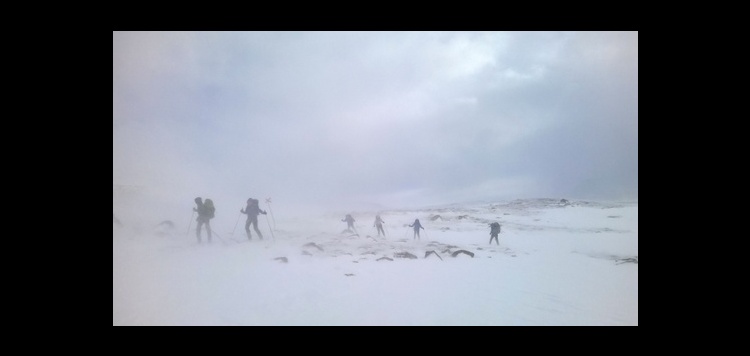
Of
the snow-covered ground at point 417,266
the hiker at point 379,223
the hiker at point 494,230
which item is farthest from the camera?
the hiker at point 379,223

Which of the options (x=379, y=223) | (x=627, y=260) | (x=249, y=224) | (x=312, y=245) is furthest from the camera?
(x=379, y=223)

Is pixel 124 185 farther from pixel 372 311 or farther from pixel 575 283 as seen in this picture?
pixel 575 283

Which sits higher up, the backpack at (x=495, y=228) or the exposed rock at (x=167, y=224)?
the exposed rock at (x=167, y=224)

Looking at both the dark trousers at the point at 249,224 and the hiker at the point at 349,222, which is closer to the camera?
the dark trousers at the point at 249,224

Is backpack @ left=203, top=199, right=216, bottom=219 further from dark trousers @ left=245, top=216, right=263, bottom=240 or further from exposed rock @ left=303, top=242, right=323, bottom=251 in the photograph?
exposed rock @ left=303, top=242, right=323, bottom=251

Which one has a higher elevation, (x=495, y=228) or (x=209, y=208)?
(x=209, y=208)

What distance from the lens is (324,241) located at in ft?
23.5

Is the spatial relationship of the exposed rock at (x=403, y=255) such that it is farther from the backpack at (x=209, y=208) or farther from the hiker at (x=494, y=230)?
the backpack at (x=209, y=208)

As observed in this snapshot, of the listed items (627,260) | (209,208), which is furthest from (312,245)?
(627,260)

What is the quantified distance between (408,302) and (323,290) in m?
1.79

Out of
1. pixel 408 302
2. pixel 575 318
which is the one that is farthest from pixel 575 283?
pixel 408 302

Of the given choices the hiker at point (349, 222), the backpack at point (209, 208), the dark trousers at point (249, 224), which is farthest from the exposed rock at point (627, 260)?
the backpack at point (209, 208)

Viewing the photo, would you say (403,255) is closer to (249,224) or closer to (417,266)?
(417,266)

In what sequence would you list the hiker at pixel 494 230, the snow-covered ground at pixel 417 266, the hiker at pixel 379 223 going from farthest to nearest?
1. the hiker at pixel 379 223
2. the hiker at pixel 494 230
3. the snow-covered ground at pixel 417 266
